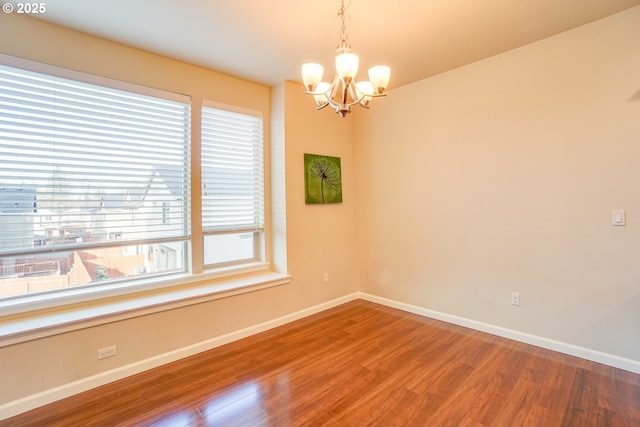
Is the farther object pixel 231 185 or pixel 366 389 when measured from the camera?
pixel 231 185

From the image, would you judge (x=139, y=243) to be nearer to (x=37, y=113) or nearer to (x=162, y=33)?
(x=37, y=113)

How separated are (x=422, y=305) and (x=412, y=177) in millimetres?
1509

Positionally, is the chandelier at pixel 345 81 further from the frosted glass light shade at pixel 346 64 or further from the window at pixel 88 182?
the window at pixel 88 182

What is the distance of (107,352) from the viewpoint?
231 centimetres

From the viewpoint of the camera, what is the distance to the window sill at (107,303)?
81.4 inches

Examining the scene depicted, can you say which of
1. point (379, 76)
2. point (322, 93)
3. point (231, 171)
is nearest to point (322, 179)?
point (231, 171)

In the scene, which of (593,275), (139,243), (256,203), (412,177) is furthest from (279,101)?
(593,275)

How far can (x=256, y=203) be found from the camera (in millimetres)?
3596

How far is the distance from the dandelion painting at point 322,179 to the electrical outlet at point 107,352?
2264 millimetres

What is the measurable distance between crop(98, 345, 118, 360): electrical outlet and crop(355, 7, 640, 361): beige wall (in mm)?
2914

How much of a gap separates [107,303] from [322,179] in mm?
2480

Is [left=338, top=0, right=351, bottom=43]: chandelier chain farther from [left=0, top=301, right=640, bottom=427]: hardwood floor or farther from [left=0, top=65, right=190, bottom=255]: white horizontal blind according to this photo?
[left=0, top=301, right=640, bottom=427]: hardwood floor

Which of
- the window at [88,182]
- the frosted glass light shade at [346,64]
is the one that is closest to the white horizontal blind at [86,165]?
the window at [88,182]

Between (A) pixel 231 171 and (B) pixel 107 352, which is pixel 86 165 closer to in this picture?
(A) pixel 231 171
